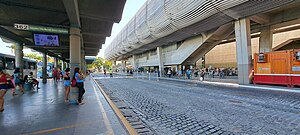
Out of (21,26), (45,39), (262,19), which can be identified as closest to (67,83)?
(45,39)

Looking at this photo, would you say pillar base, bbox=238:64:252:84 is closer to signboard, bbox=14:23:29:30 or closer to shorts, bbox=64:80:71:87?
shorts, bbox=64:80:71:87

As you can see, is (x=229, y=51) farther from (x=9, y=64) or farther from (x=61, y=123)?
(x=9, y=64)

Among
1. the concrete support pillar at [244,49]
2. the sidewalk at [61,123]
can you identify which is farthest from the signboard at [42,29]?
the concrete support pillar at [244,49]

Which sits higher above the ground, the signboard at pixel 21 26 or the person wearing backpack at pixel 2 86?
the signboard at pixel 21 26

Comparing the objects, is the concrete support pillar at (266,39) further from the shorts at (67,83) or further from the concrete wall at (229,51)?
the shorts at (67,83)

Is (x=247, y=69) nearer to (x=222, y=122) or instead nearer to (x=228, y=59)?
(x=222, y=122)

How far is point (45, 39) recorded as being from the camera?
311 inches

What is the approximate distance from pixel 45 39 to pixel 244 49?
16.8 metres

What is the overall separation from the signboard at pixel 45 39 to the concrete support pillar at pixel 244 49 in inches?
643

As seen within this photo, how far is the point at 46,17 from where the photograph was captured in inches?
295

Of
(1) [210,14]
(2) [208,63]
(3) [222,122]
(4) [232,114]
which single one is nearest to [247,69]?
(1) [210,14]

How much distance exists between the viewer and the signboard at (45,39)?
25.2ft

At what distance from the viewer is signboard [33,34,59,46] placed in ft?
25.2

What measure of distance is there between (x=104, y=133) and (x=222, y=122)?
334cm
